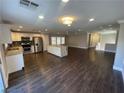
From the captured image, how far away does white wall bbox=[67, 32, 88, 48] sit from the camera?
35.8ft

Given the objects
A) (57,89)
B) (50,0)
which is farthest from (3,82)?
(50,0)

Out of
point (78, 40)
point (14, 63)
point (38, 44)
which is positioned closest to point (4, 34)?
point (14, 63)

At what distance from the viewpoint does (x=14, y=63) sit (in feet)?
12.4

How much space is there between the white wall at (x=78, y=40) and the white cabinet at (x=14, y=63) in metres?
8.99

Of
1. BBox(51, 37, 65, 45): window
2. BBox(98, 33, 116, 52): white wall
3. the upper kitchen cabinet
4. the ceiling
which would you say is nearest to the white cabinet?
the upper kitchen cabinet

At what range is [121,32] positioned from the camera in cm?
357

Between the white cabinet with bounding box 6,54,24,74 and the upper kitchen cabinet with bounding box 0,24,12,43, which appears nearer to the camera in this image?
the upper kitchen cabinet with bounding box 0,24,12,43

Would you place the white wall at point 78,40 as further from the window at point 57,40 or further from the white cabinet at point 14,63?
the white cabinet at point 14,63

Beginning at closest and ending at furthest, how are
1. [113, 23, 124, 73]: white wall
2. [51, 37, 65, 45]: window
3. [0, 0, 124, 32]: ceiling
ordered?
[0, 0, 124, 32]: ceiling
[113, 23, 124, 73]: white wall
[51, 37, 65, 45]: window

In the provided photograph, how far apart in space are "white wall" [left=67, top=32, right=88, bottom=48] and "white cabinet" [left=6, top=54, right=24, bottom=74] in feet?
29.5

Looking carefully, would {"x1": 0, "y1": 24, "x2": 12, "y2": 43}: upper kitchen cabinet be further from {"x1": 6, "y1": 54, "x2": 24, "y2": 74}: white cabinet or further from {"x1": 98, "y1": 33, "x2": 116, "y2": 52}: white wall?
{"x1": 98, "y1": 33, "x2": 116, "y2": 52}: white wall

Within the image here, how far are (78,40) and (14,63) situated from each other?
9733mm

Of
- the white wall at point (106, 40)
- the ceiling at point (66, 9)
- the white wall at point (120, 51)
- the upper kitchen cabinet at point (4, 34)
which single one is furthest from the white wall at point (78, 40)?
the upper kitchen cabinet at point (4, 34)

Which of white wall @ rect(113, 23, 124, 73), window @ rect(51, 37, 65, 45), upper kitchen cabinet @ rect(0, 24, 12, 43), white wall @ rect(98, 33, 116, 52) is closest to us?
upper kitchen cabinet @ rect(0, 24, 12, 43)
